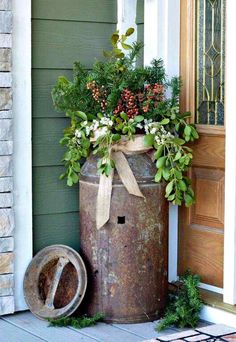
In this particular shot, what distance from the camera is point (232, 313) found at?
164 inches

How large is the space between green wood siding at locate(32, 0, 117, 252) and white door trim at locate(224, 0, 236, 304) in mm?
803

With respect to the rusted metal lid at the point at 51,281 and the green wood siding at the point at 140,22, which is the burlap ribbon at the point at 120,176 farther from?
the green wood siding at the point at 140,22

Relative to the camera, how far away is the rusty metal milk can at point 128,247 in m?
4.20

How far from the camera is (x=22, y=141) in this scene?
4.42m

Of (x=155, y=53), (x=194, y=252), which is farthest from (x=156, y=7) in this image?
(x=194, y=252)

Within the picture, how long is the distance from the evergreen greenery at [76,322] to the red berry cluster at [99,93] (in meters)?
1.03

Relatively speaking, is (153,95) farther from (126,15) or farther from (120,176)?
(126,15)

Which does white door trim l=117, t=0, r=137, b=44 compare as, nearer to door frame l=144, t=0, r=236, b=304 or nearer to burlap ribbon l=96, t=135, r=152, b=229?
door frame l=144, t=0, r=236, b=304

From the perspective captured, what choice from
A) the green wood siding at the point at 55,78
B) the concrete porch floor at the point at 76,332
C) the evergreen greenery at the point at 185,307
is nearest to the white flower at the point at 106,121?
the green wood siding at the point at 55,78

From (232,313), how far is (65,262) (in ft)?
2.91

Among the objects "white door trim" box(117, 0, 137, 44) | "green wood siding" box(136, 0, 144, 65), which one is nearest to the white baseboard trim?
"green wood siding" box(136, 0, 144, 65)

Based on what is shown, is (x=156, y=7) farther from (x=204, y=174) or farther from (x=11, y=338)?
(x=11, y=338)

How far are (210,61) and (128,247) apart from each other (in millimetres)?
1025

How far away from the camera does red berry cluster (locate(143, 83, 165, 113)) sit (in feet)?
13.8
